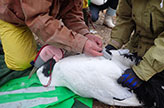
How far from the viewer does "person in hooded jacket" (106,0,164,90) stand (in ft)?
3.02

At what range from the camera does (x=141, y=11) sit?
1.06 m

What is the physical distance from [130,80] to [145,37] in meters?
0.42

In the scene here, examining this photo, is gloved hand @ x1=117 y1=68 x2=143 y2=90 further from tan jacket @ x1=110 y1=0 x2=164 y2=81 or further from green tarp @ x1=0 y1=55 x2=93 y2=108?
green tarp @ x1=0 y1=55 x2=93 y2=108

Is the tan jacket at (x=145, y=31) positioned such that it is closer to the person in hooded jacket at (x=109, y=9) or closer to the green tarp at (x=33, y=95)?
the green tarp at (x=33, y=95)

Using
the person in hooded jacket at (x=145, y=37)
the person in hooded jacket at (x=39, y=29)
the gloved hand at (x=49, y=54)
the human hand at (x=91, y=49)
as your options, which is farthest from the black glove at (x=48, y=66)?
the person in hooded jacket at (x=145, y=37)

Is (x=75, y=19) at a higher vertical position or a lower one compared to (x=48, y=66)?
higher

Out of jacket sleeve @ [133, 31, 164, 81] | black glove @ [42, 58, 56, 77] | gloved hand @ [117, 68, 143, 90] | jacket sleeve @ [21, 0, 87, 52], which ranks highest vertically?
jacket sleeve @ [21, 0, 87, 52]

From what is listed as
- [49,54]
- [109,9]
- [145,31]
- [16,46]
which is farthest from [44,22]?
[109,9]

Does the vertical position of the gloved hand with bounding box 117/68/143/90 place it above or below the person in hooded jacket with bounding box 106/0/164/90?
below

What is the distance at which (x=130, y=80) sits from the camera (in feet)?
3.15

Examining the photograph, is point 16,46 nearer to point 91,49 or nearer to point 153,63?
point 91,49

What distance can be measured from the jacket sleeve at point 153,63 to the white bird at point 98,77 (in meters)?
0.14

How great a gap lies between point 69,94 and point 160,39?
0.78m

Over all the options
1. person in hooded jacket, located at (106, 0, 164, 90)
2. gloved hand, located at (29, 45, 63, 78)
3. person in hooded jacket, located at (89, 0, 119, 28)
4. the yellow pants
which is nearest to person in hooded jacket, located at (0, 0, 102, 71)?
the yellow pants
